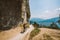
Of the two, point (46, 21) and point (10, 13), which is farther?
point (46, 21)

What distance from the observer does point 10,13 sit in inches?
337

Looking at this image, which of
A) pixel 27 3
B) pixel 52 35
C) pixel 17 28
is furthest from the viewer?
pixel 27 3

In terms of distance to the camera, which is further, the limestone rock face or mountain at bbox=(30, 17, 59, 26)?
mountain at bbox=(30, 17, 59, 26)

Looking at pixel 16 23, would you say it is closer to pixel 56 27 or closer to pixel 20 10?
pixel 20 10

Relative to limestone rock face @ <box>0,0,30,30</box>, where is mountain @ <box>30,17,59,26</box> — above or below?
below

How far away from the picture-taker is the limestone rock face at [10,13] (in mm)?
8234

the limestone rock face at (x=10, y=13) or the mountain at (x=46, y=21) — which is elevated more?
the limestone rock face at (x=10, y=13)

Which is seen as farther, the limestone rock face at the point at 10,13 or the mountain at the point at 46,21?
the mountain at the point at 46,21

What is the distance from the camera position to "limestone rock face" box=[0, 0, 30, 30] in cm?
823

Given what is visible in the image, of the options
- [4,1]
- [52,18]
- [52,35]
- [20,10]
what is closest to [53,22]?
[52,18]

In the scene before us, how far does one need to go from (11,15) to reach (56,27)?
3.34m

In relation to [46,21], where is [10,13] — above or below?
above

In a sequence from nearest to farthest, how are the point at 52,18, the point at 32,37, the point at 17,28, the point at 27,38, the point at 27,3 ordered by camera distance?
Answer: the point at 27,38, the point at 32,37, the point at 17,28, the point at 52,18, the point at 27,3

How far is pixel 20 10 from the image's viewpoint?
30.0 ft
